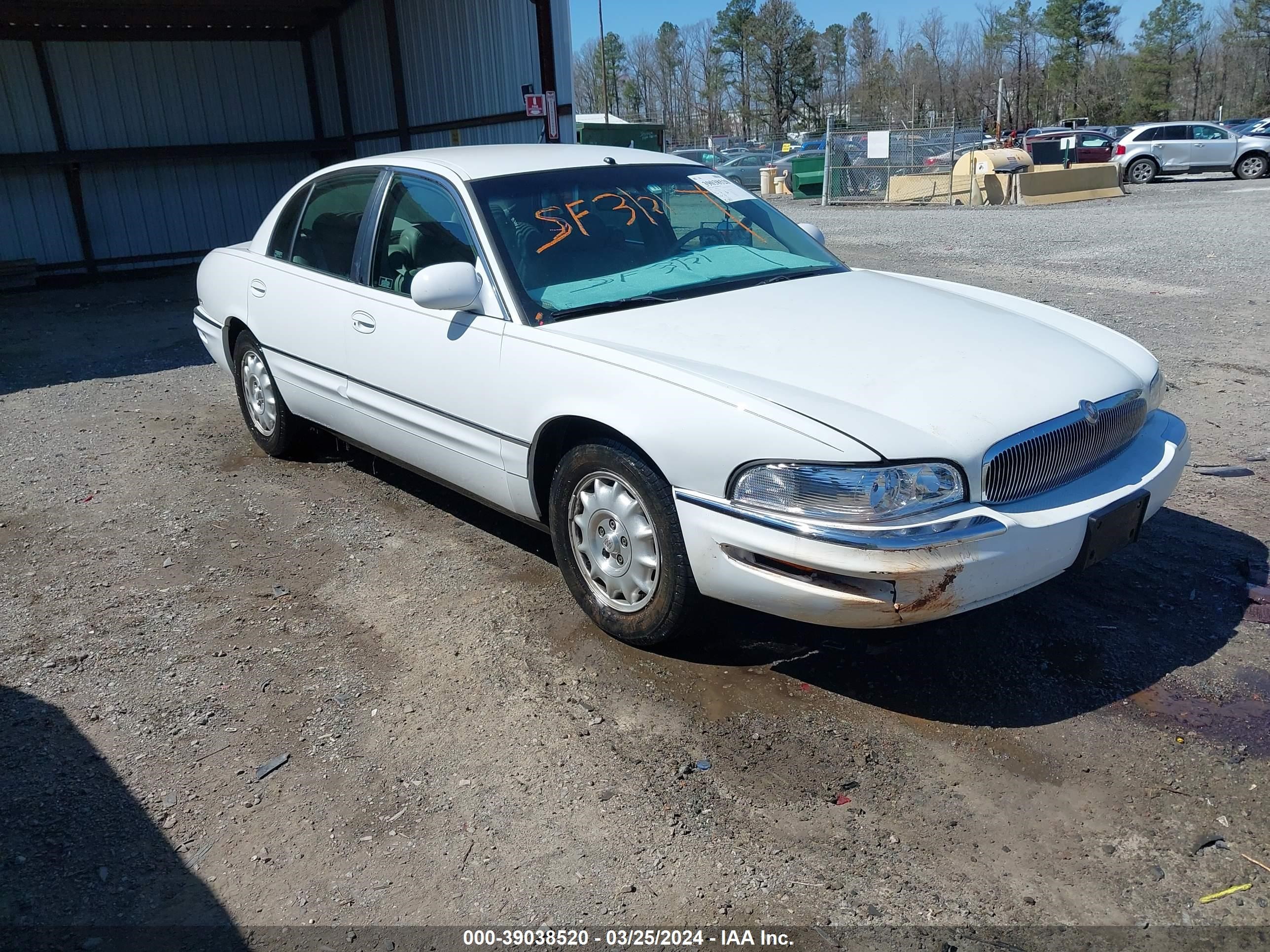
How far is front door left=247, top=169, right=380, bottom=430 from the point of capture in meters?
4.67

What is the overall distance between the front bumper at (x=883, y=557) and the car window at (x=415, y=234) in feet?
5.53

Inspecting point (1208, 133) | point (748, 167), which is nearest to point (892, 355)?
point (1208, 133)

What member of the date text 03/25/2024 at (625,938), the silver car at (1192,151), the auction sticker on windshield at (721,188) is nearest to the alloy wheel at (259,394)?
the auction sticker on windshield at (721,188)

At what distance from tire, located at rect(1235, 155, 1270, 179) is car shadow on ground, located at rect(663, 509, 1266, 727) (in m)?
28.2

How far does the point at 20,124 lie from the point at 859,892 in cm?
1678

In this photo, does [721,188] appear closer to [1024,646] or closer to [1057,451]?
[1057,451]

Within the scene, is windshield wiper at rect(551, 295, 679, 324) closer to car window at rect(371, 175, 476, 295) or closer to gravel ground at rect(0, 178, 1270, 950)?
car window at rect(371, 175, 476, 295)

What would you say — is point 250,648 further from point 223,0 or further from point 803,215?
point 803,215

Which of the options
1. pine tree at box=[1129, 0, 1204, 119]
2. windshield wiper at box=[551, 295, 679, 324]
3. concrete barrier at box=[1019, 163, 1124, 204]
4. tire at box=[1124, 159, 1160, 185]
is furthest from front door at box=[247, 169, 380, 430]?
pine tree at box=[1129, 0, 1204, 119]

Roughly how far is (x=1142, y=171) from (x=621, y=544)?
1140 inches

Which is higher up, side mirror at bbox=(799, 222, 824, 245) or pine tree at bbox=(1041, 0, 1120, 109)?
pine tree at bbox=(1041, 0, 1120, 109)

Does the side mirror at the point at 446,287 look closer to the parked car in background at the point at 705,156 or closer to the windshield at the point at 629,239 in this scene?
the windshield at the point at 629,239

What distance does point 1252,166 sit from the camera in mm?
27062

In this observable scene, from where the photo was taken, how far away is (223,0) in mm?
14219
